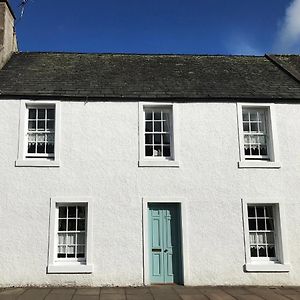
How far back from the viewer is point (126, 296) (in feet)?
31.4

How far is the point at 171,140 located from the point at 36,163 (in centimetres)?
409

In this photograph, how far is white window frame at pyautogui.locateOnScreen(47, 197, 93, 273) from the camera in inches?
419

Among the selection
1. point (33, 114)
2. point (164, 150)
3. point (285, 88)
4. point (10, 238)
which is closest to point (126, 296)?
point (10, 238)

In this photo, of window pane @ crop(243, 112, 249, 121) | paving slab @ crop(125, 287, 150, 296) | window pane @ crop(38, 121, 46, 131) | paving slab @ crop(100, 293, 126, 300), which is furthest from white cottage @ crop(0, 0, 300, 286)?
paving slab @ crop(100, 293, 126, 300)

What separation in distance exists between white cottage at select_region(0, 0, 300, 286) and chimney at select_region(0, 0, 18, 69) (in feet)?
5.69

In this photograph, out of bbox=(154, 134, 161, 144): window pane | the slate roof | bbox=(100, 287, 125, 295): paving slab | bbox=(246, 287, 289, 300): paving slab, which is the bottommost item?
bbox=(246, 287, 289, 300): paving slab

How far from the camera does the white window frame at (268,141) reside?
11.8m

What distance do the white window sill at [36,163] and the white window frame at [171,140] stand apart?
250 cm

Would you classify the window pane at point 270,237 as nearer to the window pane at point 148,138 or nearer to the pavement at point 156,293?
the pavement at point 156,293

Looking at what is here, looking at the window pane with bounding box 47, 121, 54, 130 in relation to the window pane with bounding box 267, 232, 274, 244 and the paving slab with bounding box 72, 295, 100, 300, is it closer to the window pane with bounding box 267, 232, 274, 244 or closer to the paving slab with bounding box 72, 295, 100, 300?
the paving slab with bounding box 72, 295, 100, 300

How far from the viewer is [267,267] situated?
11.1 metres

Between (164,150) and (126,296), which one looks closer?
(126,296)

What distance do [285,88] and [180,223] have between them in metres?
5.75

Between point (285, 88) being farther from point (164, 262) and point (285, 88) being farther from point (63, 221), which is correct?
point (63, 221)
